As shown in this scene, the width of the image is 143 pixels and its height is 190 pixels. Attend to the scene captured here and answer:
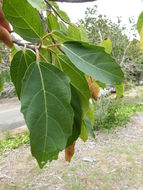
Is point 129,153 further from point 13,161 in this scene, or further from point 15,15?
point 15,15

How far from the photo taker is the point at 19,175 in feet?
8.60

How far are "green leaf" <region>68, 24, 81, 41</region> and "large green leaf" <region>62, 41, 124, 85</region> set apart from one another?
23 cm

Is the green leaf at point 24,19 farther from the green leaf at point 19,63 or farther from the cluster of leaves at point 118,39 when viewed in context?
the cluster of leaves at point 118,39

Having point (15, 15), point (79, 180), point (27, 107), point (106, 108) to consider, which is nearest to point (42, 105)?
point (27, 107)

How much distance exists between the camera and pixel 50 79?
0.28 meters

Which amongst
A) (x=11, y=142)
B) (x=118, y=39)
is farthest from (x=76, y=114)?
(x=118, y=39)

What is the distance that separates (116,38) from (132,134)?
372cm

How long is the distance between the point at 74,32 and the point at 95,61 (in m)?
0.26

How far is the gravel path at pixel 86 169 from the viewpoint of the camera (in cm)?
233

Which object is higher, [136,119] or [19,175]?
[19,175]

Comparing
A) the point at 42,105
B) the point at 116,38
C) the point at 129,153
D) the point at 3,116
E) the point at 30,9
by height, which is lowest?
the point at 3,116

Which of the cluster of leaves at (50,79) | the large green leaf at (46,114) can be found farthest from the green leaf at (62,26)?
the large green leaf at (46,114)

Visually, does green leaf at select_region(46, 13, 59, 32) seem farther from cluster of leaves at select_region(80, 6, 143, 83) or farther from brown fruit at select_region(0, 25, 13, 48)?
cluster of leaves at select_region(80, 6, 143, 83)

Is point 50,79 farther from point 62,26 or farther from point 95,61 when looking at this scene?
point 62,26
